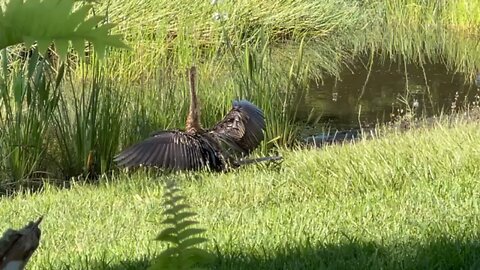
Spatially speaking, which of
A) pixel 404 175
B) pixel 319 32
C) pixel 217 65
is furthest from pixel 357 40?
pixel 404 175

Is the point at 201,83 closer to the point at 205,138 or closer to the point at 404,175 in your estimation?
the point at 205,138

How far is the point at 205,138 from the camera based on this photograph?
5789 millimetres

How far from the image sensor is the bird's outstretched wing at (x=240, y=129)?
6016 mm

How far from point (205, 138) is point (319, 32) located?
9421 millimetres

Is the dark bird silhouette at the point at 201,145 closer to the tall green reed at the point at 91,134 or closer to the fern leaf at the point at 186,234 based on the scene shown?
the tall green reed at the point at 91,134

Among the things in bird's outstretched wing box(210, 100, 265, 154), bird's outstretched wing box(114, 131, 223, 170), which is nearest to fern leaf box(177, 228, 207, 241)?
bird's outstretched wing box(114, 131, 223, 170)

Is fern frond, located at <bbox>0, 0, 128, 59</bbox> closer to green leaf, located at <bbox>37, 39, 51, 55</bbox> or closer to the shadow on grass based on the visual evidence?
green leaf, located at <bbox>37, 39, 51, 55</bbox>

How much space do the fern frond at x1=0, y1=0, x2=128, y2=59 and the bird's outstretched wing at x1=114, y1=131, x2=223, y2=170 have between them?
428 centimetres

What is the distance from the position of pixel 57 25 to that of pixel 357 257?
221cm

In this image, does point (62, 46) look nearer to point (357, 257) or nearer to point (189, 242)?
point (189, 242)

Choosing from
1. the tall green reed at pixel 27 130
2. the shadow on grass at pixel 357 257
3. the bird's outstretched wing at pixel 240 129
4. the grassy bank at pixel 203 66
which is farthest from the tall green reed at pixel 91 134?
the shadow on grass at pixel 357 257

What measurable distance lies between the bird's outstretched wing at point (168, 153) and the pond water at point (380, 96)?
3.09 meters

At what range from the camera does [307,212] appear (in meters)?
4.02

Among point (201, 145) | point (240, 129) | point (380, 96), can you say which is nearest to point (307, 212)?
point (201, 145)
